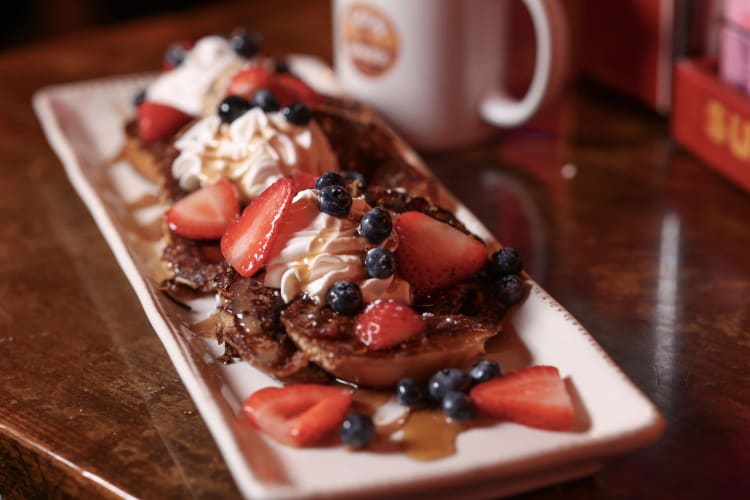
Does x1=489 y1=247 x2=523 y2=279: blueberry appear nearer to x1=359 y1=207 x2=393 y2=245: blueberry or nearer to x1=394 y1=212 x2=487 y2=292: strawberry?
x1=394 y1=212 x2=487 y2=292: strawberry

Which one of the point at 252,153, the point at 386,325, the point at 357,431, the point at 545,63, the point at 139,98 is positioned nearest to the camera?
the point at 357,431

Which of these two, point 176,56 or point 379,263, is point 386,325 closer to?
point 379,263

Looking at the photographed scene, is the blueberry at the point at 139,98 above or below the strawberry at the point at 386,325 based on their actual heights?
above

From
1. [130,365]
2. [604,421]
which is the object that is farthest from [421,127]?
[604,421]

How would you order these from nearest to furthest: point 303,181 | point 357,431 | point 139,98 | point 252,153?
point 357,431 < point 303,181 < point 252,153 < point 139,98

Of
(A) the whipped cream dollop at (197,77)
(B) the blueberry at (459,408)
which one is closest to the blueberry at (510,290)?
(B) the blueberry at (459,408)

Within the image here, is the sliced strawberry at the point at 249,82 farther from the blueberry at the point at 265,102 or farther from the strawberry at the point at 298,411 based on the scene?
the strawberry at the point at 298,411

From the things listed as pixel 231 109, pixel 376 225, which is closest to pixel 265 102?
pixel 231 109
